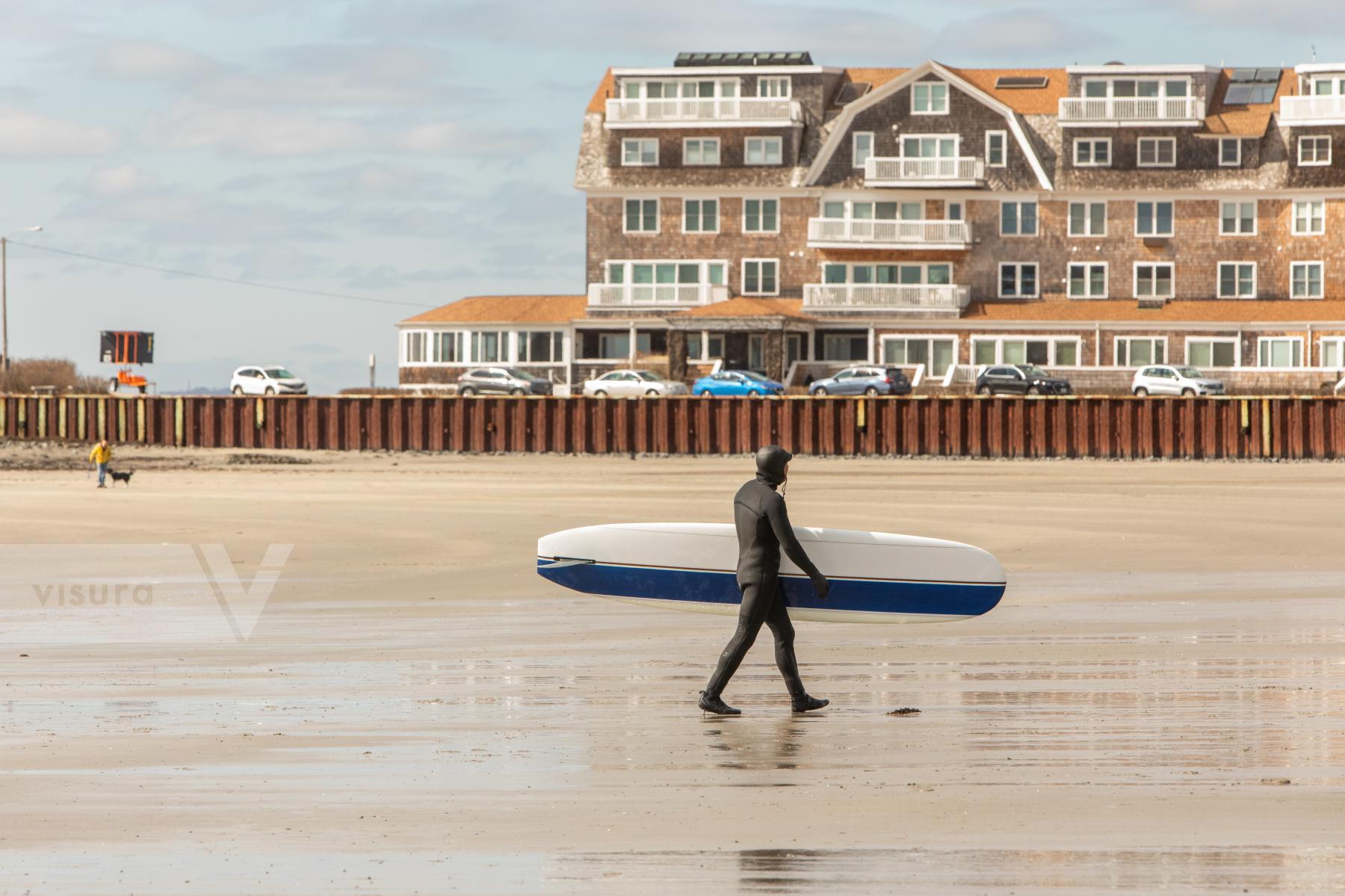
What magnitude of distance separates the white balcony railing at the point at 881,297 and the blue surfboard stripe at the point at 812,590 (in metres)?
55.1

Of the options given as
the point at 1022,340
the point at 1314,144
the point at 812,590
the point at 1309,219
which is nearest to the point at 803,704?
the point at 812,590

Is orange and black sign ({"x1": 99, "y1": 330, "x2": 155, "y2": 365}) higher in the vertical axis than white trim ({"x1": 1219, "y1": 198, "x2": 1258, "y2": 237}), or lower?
lower

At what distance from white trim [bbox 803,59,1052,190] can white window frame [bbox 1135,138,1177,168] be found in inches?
150

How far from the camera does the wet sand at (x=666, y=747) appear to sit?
7.29 metres

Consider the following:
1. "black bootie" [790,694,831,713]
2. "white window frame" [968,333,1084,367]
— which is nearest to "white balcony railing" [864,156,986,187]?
"white window frame" [968,333,1084,367]

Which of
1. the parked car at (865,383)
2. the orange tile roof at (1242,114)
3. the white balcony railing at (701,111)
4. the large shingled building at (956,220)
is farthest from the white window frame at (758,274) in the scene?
the orange tile roof at (1242,114)

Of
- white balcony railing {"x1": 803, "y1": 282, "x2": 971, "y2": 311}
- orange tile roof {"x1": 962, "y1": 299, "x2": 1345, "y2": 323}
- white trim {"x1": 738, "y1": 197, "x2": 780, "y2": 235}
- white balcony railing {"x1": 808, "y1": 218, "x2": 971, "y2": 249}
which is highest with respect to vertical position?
white trim {"x1": 738, "y1": 197, "x2": 780, "y2": 235}

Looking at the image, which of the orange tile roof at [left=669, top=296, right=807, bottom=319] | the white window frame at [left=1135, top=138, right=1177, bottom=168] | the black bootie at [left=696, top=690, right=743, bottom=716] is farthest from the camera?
the white window frame at [left=1135, top=138, right=1177, bottom=168]

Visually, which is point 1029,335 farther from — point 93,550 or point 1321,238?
point 93,550

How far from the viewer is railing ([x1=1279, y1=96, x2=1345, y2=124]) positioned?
6831cm

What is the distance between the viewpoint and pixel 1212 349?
220 ft

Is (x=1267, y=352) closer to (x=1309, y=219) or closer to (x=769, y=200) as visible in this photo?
(x=1309, y=219)

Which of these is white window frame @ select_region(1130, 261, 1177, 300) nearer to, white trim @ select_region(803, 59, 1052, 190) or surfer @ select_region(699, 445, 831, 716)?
white trim @ select_region(803, 59, 1052, 190)

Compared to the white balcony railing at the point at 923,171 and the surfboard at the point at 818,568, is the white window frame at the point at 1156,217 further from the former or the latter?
the surfboard at the point at 818,568
